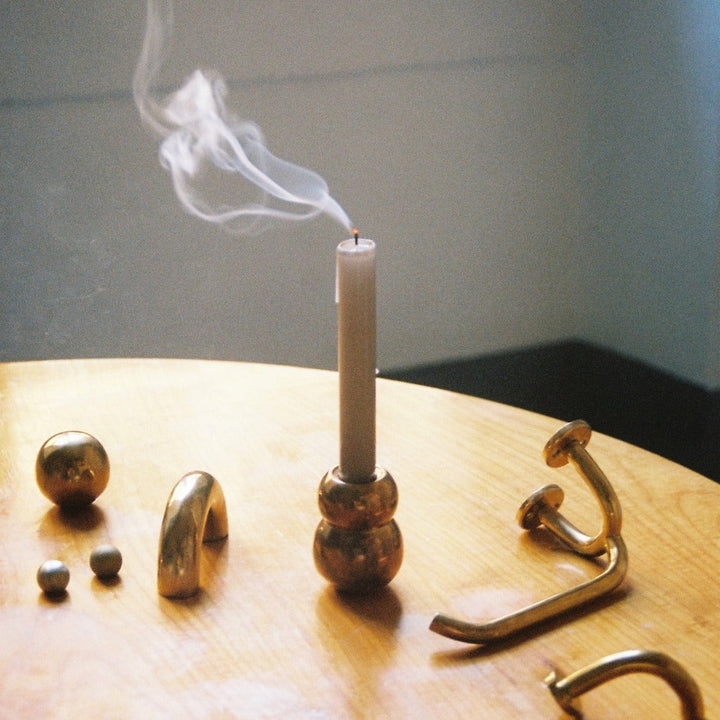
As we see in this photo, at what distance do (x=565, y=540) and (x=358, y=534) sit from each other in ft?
0.57

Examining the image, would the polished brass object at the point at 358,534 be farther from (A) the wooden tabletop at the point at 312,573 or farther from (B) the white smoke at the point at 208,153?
(B) the white smoke at the point at 208,153

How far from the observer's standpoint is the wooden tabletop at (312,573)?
658mm

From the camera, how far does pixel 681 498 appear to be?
90 cm

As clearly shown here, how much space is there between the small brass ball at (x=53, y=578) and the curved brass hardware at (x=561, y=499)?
343 mm

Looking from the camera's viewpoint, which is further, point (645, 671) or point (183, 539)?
point (183, 539)

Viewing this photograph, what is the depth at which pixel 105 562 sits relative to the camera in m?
0.80

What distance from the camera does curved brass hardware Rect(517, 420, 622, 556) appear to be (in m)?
0.81

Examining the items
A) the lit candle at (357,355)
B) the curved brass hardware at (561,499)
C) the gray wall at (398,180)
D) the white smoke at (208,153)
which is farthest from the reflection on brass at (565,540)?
the gray wall at (398,180)

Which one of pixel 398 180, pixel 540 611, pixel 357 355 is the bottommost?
pixel 398 180

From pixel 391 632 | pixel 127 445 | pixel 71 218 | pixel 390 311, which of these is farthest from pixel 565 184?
pixel 391 632

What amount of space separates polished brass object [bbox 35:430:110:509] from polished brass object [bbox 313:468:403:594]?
0.24 meters

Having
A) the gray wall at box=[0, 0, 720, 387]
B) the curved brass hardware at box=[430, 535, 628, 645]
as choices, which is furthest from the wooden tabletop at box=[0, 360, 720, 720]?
the gray wall at box=[0, 0, 720, 387]

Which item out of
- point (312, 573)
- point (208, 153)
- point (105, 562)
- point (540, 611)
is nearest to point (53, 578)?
point (105, 562)

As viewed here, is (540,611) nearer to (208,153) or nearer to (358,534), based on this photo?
(358,534)
